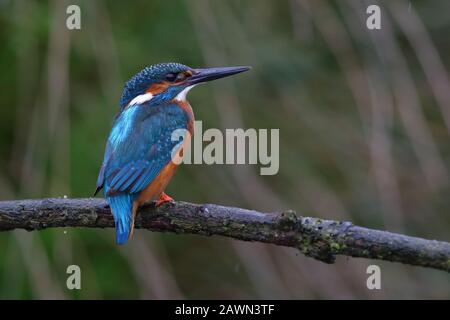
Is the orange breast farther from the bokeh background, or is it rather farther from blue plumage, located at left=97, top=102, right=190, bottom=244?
the bokeh background

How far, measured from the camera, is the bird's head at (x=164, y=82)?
3.98 metres

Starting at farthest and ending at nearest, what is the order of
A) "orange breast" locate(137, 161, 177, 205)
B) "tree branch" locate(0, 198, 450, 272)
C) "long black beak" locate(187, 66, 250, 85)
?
"long black beak" locate(187, 66, 250, 85)
"orange breast" locate(137, 161, 177, 205)
"tree branch" locate(0, 198, 450, 272)

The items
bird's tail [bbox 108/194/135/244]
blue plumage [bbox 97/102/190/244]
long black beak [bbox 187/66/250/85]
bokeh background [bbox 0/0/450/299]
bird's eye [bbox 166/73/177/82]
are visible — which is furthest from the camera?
bird's eye [bbox 166/73/177/82]

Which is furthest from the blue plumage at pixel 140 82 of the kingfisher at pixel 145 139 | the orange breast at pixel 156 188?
the orange breast at pixel 156 188

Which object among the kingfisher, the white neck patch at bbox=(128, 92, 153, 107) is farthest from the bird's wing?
the white neck patch at bbox=(128, 92, 153, 107)

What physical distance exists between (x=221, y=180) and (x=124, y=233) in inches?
67.8

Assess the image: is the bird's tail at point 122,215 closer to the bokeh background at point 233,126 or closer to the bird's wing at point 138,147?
the bird's wing at point 138,147

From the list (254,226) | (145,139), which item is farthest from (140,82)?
(254,226)

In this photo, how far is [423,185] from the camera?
5281mm

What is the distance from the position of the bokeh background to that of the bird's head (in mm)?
116

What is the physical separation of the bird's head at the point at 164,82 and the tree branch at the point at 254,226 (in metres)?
0.83

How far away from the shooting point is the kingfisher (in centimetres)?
331

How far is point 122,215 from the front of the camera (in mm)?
3170
